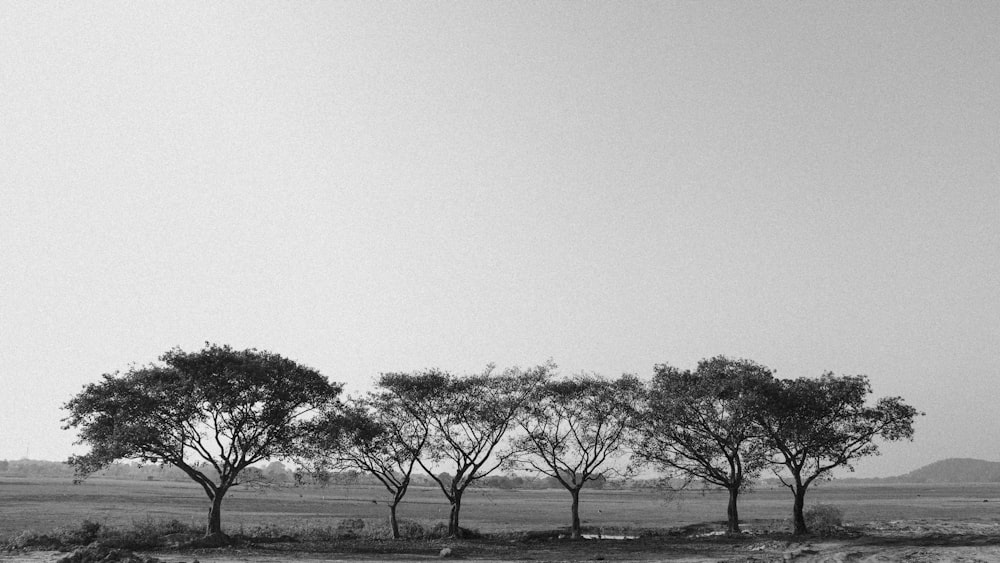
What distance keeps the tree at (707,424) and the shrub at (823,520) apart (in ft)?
19.3

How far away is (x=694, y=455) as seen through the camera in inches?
1945

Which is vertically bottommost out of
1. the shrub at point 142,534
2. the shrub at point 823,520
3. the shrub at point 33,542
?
the shrub at point 823,520

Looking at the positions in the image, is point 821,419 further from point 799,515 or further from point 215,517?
point 215,517

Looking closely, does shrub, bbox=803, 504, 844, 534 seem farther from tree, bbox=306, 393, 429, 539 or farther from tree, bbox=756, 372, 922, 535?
tree, bbox=306, 393, 429, 539

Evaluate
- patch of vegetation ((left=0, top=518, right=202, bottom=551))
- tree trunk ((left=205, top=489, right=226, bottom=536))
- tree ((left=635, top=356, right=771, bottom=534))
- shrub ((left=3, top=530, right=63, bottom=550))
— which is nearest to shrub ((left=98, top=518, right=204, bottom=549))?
patch of vegetation ((left=0, top=518, right=202, bottom=551))

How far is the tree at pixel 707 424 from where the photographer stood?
46031mm

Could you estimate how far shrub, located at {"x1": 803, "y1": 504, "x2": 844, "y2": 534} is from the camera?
47500mm

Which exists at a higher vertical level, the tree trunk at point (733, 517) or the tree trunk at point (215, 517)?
the tree trunk at point (215, 517)

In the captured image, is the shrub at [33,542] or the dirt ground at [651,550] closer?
the dirt ground at [651,550]

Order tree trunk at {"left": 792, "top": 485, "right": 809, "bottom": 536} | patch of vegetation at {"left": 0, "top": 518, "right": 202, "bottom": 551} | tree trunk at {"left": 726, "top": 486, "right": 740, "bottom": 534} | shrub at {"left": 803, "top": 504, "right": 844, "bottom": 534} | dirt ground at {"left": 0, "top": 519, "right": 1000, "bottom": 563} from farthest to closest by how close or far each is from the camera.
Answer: shrub at {"left": 803, "top": 504, "right": 844, "bottom": 534} < tree trunk at {"left": 726, "top": 486, "right": 740, "bottom": 534} < tree trunk at {"left": 792, "top": 485, "right": 809, "bottom": 536} < patch of vegetation at {"left": 0, "top": 518, "right": 202, "bottom": 551} < dirt ground at {"left": 0, "top": 519, "right": 1000, "bottom": 563}

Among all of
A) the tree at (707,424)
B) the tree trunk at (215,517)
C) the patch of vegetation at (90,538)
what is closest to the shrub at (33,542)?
the patch of vegetation at (90,538)

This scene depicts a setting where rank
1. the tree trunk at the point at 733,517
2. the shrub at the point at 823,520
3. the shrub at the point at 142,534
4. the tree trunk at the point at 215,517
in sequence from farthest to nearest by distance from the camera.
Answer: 1. the shrub at the point at 823,520
2. the tree trunk at the point at 733,517
3. the tree trunk at the point at 215,517
4. the shrub at the point at 142,534

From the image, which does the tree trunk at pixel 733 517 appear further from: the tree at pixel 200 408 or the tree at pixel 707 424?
the tree at pixel 200 408

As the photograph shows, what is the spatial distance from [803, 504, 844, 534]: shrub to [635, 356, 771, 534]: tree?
5.88 metres
